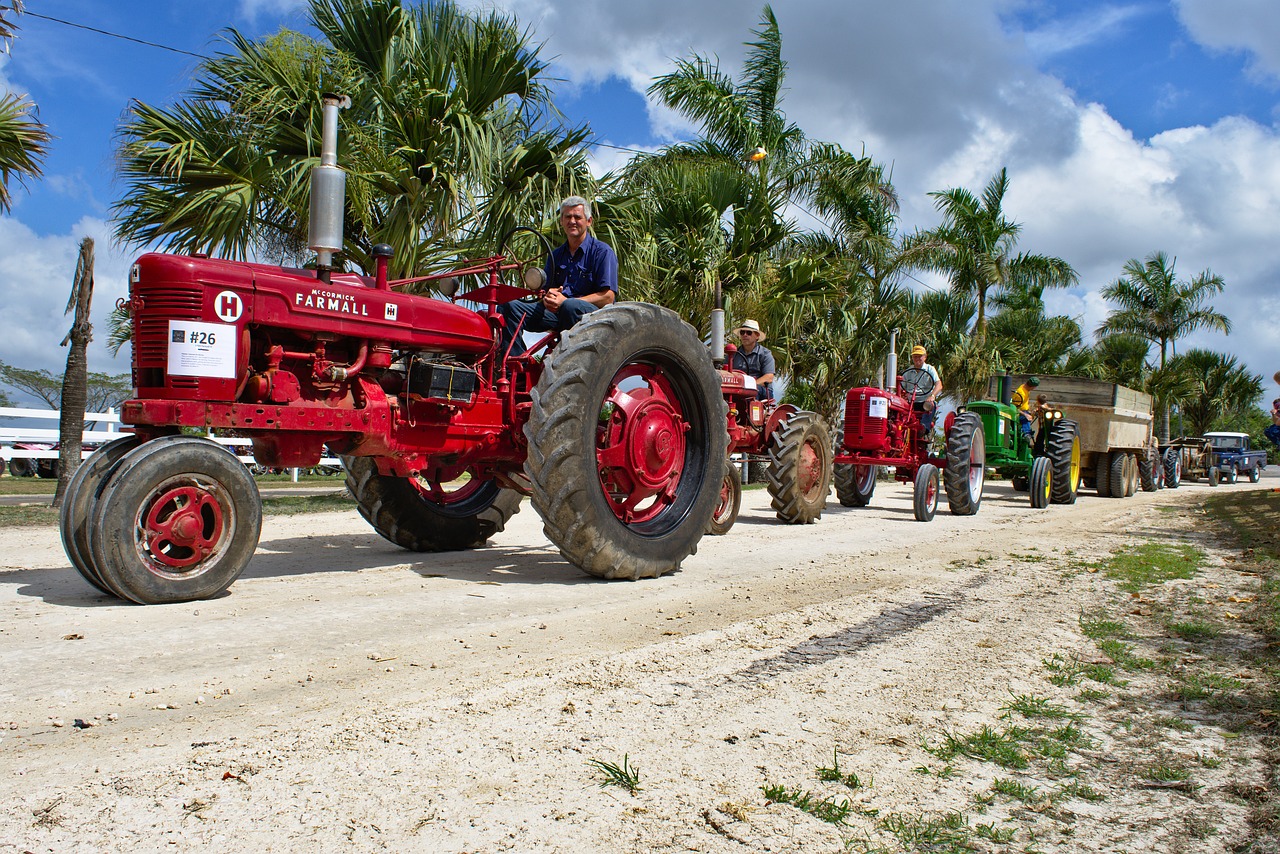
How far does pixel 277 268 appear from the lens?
4.97 m

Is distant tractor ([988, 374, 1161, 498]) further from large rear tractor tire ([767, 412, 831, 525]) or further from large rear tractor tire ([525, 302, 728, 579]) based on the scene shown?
large rear tractor tire ([525, 302, 728, 579])

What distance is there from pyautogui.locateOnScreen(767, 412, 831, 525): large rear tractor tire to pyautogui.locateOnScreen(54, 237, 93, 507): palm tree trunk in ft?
24.8

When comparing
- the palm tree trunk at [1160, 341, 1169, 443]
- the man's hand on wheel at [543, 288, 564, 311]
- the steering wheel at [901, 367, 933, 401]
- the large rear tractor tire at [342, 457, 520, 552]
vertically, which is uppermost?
the palm tree trunk at [1160, 341, 1169, 443]

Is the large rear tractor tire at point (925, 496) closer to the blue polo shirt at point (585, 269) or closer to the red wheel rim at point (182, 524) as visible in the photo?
the blue polo shirt at point (585, 269)

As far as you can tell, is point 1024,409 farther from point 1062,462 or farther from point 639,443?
point 639,443

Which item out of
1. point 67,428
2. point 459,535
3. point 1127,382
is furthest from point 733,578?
point 1127,382

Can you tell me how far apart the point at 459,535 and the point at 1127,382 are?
40339 millimetres

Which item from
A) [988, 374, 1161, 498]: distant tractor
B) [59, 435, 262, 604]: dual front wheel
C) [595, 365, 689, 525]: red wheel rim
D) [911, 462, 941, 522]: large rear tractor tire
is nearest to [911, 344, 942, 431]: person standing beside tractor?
[911, 462, 941, 522]: large rear tractor tire

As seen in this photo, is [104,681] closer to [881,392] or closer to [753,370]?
[753,370]

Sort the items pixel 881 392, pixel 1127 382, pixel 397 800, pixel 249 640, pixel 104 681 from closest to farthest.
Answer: pixel 397 800, pixel 104 681, pixel 249 640, pixel 881 392, pixel 1127 382

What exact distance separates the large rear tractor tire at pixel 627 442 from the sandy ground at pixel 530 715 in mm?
343

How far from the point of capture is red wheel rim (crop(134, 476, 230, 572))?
169 inches

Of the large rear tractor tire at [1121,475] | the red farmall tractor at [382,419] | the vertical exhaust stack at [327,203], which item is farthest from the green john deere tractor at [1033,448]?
the vertical exhaust stack at [327,203]

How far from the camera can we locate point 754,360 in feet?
33.3
